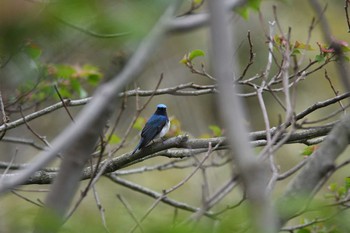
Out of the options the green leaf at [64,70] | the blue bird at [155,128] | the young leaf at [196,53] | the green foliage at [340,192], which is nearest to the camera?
the green foliage at [340,192]

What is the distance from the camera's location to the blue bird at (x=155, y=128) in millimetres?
4482

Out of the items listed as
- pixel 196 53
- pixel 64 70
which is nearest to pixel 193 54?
pixel 196 53

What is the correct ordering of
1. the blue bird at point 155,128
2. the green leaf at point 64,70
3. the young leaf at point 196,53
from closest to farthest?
the young leaf at point 196,53 < the blue bird at point 155,128 < the green leaf at point 64,70

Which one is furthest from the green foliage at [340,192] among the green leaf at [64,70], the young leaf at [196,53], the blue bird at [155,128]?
the green leaf at [64,70]

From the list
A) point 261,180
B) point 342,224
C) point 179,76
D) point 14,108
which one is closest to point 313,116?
point 179,76

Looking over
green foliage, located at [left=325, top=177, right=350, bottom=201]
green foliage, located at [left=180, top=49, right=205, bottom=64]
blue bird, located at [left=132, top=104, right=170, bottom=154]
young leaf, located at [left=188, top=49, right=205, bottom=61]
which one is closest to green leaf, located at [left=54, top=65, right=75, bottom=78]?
blue bird, located at [left=132, top=104, right=170, bottom=154]

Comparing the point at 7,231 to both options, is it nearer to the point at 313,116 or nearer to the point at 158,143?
the point at 158,143

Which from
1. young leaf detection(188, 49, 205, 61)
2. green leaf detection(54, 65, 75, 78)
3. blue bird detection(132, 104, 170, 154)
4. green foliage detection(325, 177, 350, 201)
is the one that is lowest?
green foliage detection(325, 177, 350, 201)

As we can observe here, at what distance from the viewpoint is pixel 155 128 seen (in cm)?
474

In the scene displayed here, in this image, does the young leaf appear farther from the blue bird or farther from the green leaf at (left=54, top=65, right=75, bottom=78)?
the green leaf at (left=54, top=65, right=75, bottom=78)

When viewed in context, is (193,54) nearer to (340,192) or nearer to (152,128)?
(152,128)

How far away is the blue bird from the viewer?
448cm

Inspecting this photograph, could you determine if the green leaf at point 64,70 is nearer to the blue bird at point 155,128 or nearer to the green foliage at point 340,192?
the blue bird at point 155,128

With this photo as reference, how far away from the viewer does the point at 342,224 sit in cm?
193
